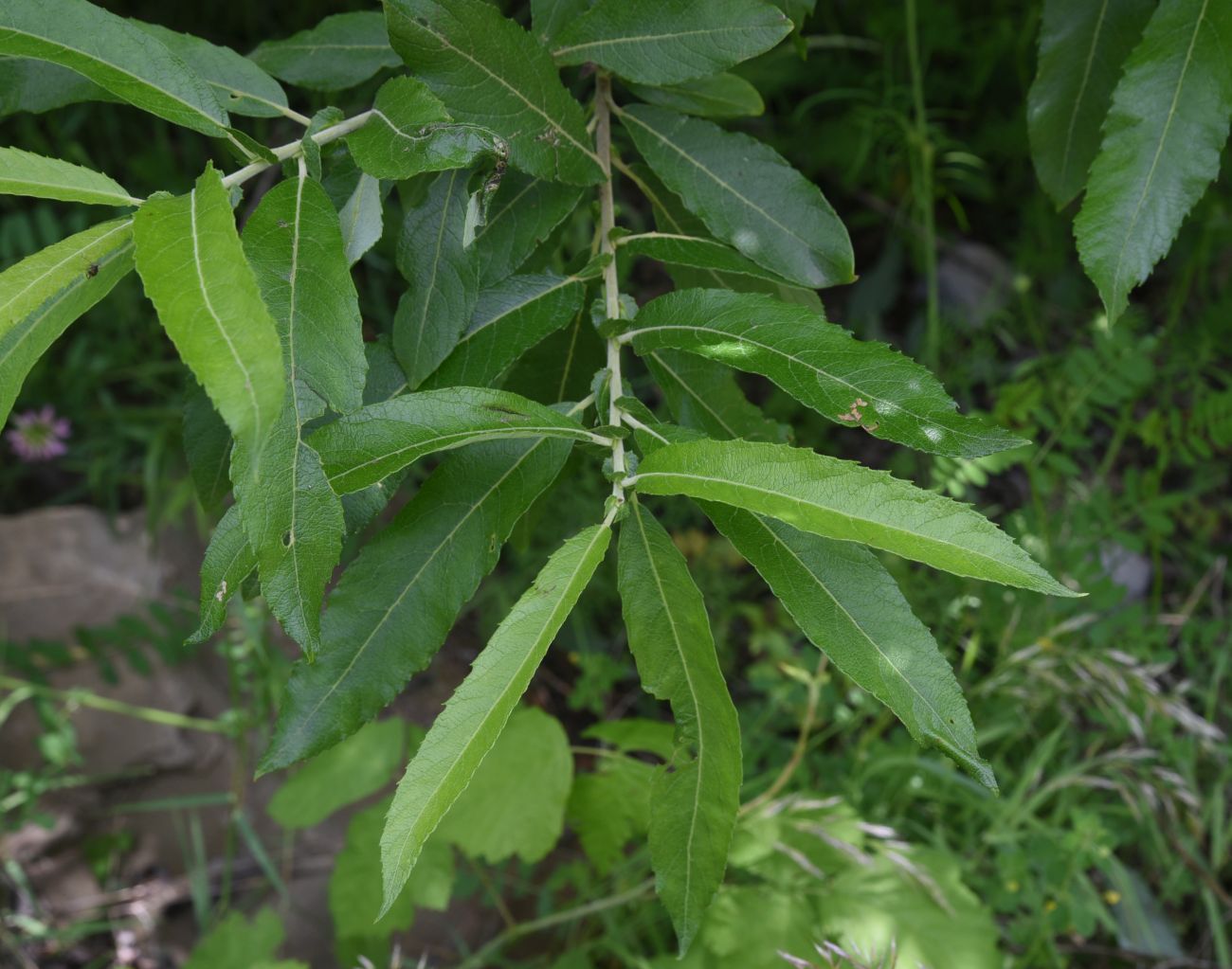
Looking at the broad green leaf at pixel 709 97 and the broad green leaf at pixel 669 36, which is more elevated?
the broad green leaf at pixel 669 36

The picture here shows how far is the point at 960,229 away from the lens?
2.93m

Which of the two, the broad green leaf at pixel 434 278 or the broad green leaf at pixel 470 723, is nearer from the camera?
the broad green leaf at pixel 470 723

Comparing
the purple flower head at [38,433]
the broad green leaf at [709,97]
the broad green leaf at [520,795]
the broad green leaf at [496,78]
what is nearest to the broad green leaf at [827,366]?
the broad green leaf at [496,78]

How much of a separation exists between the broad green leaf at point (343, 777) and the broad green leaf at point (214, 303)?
1.12 meters

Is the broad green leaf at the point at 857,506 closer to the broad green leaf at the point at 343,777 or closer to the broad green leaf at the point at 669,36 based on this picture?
the broad green leaf at the point at 669,36

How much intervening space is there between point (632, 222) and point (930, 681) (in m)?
1.78

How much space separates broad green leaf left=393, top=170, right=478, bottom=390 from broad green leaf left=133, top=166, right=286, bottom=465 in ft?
0.75

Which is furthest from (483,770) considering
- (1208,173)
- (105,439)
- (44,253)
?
(105,439)

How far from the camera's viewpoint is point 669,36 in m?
0.98

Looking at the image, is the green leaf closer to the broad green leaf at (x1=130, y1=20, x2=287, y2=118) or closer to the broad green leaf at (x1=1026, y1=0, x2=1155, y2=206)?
the broad green leaf at (x1=130, y1=20, x2=287, y2=118)

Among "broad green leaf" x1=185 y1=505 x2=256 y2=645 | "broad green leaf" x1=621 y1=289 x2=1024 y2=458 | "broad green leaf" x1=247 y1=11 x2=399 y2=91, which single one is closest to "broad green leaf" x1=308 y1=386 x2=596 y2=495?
"broad green leaf" x1=185 y1=505 x2=256 y2=645

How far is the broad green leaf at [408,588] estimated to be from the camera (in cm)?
87

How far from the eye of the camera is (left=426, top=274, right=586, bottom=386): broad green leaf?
944mm

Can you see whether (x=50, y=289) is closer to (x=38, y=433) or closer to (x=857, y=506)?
(x=857, y=506)
